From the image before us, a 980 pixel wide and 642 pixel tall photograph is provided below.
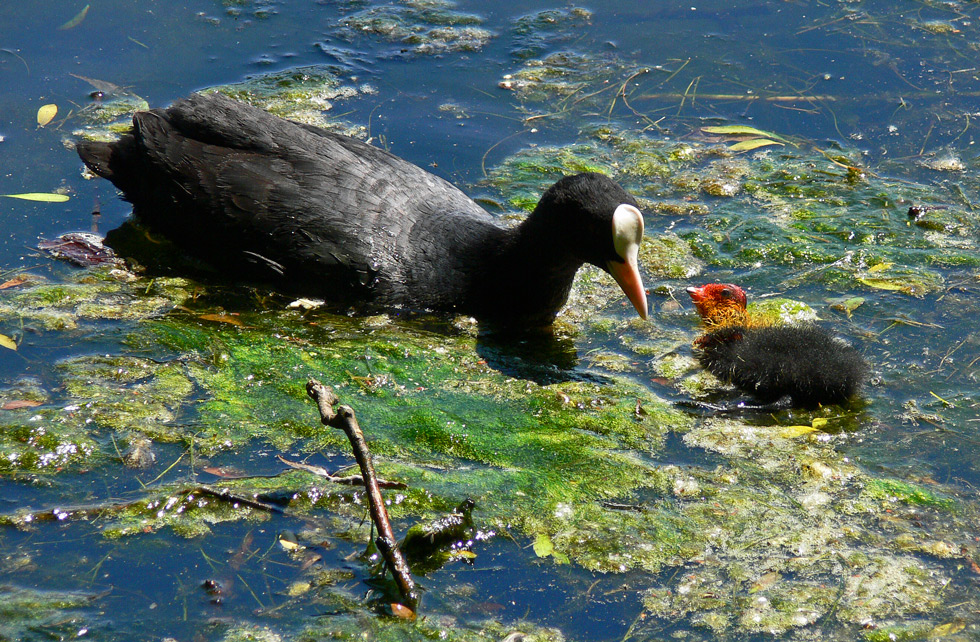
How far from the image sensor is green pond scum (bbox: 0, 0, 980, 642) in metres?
3.07

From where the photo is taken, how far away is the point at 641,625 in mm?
3023

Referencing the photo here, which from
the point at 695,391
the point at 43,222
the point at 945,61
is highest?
the point at 945,61

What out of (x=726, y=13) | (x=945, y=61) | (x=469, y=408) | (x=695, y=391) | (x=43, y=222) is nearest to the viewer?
Result: (x=469, y=408)

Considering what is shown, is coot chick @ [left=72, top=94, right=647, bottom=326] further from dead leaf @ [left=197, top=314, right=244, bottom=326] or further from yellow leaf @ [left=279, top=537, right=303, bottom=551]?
yellow leaf @ [left=279, top=537, right=303, bottom=551]

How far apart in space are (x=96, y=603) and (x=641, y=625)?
161 cm

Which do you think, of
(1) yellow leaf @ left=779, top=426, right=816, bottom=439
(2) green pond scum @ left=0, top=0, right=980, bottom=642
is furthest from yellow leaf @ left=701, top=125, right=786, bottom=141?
(1) yellow leaf @ left=779, top=426, right=816, bottom=439

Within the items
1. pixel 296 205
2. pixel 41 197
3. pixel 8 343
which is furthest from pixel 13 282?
pixel 296 205

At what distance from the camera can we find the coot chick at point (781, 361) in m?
4.11

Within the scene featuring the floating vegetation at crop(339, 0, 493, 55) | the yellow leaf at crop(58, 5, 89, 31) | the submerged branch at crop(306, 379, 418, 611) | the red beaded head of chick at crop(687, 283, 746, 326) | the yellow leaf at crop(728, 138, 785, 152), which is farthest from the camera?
the floating vegetation at crop(339, 0, 493, 55)

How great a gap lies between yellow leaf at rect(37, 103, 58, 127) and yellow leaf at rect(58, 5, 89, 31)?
3.22ft

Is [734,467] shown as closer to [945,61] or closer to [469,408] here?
[469,408]

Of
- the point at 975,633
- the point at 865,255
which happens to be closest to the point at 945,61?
the point at 865,255

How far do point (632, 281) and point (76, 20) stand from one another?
15.9 feet

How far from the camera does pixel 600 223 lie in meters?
4.46
